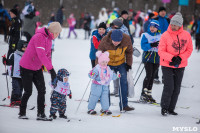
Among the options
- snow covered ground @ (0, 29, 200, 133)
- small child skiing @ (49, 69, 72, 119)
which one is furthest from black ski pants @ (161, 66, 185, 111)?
small child skiing @ (49, 69, 72, 119)

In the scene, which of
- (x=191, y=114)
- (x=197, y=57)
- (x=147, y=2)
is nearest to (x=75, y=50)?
(x=197, y=57)

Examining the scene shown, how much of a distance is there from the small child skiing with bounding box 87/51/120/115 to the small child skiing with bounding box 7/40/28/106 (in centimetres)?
140

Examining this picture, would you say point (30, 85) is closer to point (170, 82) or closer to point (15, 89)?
point (15, 89)

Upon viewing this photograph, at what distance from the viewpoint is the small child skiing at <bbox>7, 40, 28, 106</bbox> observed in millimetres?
6543

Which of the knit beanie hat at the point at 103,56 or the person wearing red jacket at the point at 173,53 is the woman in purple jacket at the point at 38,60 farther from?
the person wearing red jacket at the point at 173,53

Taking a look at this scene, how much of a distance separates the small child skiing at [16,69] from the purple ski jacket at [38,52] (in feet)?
3.29

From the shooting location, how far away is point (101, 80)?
631 cm

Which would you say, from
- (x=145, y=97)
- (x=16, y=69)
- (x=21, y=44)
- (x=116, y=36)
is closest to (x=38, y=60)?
(x=21, y=44)

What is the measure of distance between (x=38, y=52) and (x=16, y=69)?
4.64 feet

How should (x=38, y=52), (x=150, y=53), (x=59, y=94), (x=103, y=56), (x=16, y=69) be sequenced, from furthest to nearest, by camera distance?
(x=150, y=53), (x=16, y=69), (x=103, y=56), (x=59, y=94), (x=38, y=52)

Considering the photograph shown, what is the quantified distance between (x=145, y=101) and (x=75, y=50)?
908cm

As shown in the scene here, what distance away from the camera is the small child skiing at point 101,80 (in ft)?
20.6

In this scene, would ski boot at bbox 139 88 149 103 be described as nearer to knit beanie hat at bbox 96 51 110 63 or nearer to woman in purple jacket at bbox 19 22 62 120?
knit beanie hat at bbox 96 51 110 63

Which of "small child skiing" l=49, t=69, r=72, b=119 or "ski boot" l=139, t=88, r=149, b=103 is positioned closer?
"small child skiing" l=49, t=69, r=72, b=119
